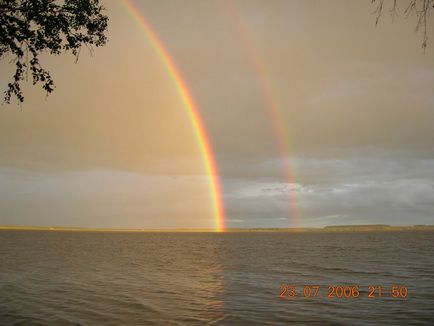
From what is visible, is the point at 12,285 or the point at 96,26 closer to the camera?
the point at 96,26

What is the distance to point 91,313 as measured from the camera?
19953 mm

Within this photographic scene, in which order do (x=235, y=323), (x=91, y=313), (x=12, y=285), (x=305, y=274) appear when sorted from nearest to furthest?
(x=235, y=323)
(x=91, y=313)
(x=12, y=285)
(x=305, y=274)

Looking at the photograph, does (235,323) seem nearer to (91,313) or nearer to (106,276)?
(91,313)

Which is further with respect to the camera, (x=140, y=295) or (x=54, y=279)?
(x=54, y=279)

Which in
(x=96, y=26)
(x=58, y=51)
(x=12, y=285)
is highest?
(x=96, y=26)

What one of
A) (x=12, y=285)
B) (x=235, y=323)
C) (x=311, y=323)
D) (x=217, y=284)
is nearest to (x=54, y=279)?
(x=12, y=285)

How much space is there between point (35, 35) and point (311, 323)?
16180 mm

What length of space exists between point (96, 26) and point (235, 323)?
45.2 feet

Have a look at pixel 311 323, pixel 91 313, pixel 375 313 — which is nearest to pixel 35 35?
pixel 91 313

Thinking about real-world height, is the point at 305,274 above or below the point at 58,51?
below

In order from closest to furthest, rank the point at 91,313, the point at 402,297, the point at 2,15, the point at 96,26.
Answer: the point at 2,15 → the point at 96,26 → the point at 91,313 → the point at 402,297

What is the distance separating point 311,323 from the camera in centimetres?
1819

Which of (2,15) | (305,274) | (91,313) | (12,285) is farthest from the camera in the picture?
(305,274)

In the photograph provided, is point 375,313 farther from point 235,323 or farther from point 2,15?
point 2,15
